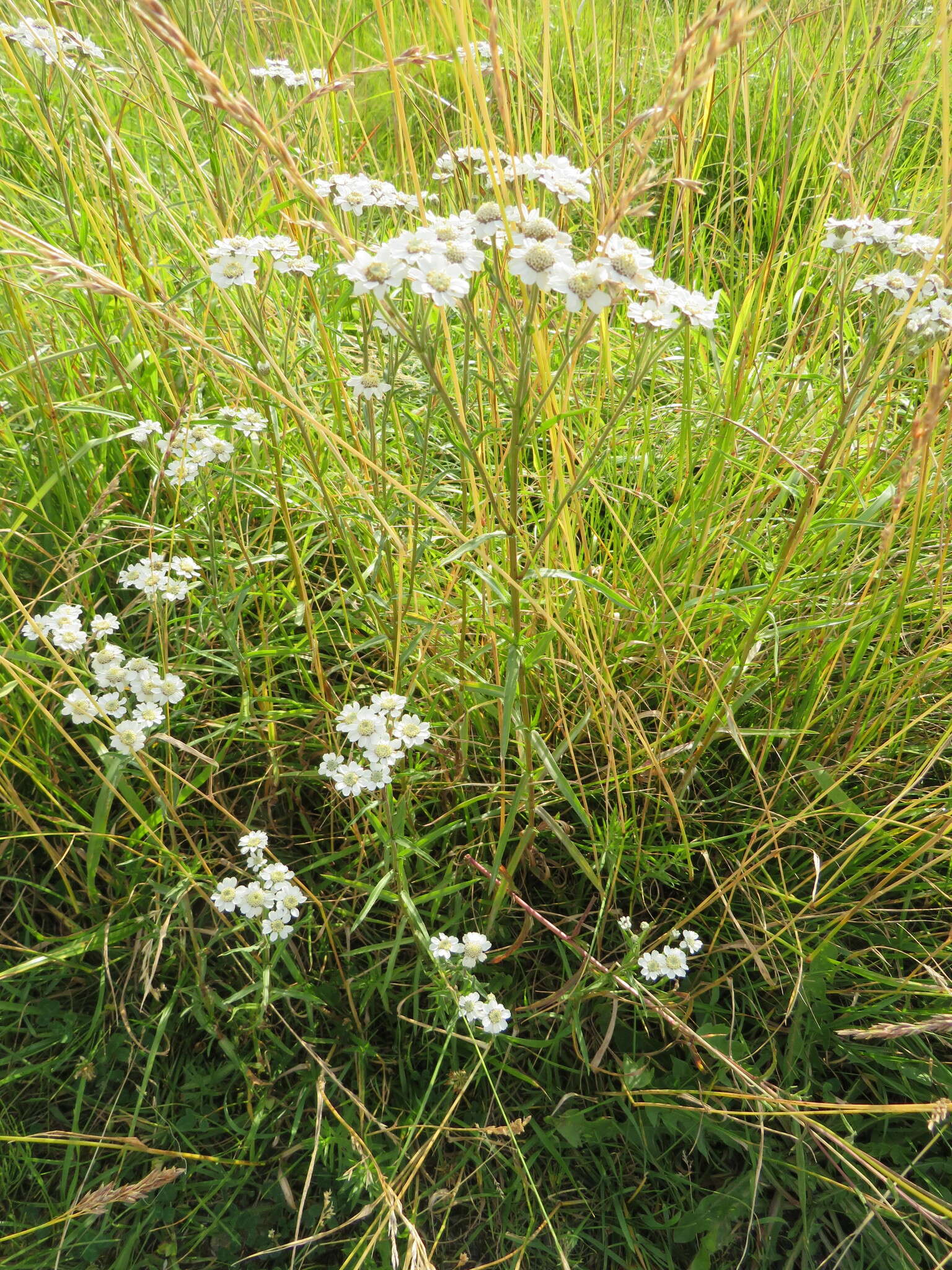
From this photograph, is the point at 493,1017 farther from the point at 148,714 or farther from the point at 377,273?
the point at 377,273

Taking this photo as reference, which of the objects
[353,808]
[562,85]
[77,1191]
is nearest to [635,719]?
[353,808]

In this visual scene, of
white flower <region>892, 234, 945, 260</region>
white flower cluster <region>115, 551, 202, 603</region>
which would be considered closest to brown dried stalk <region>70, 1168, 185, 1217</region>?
white flower cluster <region>115, 551, 202, 603</region>

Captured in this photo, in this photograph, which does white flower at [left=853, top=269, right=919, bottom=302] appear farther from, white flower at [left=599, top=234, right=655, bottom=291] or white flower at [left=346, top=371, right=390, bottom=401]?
white flower at [left=346, top=371, right=390, bottom=401]

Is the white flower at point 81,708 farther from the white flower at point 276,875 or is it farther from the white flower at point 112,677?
the white flower at point 276,875

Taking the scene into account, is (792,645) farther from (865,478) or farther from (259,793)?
(259,793)

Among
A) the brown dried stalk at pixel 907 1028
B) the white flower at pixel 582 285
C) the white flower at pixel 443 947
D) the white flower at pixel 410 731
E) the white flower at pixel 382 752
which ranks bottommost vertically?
the white flower at pixel 443 947

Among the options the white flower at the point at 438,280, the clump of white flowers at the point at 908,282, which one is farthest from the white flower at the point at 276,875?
the clump of white flowers at the point at 908,282

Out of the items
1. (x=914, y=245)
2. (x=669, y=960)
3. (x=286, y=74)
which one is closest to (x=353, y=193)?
(x=286, y=74)
